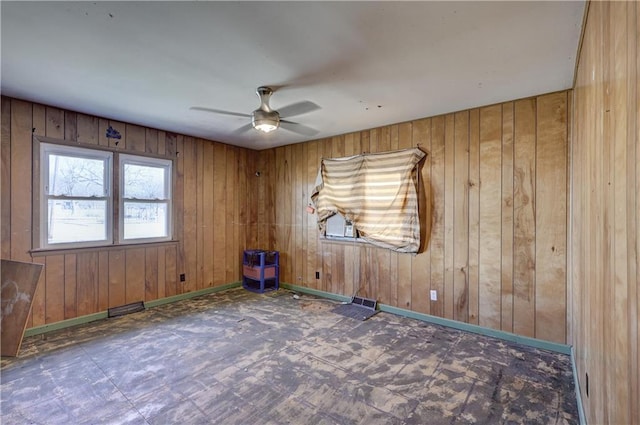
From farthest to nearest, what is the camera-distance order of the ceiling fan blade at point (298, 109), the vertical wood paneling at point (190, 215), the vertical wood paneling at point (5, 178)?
the vertical wood paneling at point (190, 215) < the ceiling fan blade at point (298, 109) < the vertical wood paneling at point (5, 178)

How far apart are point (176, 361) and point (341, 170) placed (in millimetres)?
2934

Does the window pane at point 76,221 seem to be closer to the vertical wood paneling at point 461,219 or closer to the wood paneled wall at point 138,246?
the wood paneled wall at point 138,246

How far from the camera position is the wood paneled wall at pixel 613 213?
2.64 ft

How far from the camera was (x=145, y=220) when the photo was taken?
386 centimetres

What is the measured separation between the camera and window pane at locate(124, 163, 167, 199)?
3.69 meters

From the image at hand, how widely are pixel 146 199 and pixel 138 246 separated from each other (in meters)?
0.62

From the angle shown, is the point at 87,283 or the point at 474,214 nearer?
the point at 474,214

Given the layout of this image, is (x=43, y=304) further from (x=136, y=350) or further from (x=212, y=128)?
(x=212, y=128)

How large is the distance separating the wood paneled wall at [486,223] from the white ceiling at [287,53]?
0.34 m

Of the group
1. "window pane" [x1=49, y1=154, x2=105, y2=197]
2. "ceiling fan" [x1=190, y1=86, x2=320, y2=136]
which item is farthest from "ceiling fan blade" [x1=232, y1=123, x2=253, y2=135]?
"window pane" [x1=49, y1=154, x2=105, y2=197]

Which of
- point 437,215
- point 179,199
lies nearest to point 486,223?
point 437,215

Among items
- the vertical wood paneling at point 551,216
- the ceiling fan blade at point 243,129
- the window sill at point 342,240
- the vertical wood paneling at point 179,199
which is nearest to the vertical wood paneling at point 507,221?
the vertical wood paneling at point 551,216

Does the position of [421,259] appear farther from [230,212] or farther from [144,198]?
[144,198]

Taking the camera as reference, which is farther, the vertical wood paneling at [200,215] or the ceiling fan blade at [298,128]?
the vertical wood paneling at [200,215]
